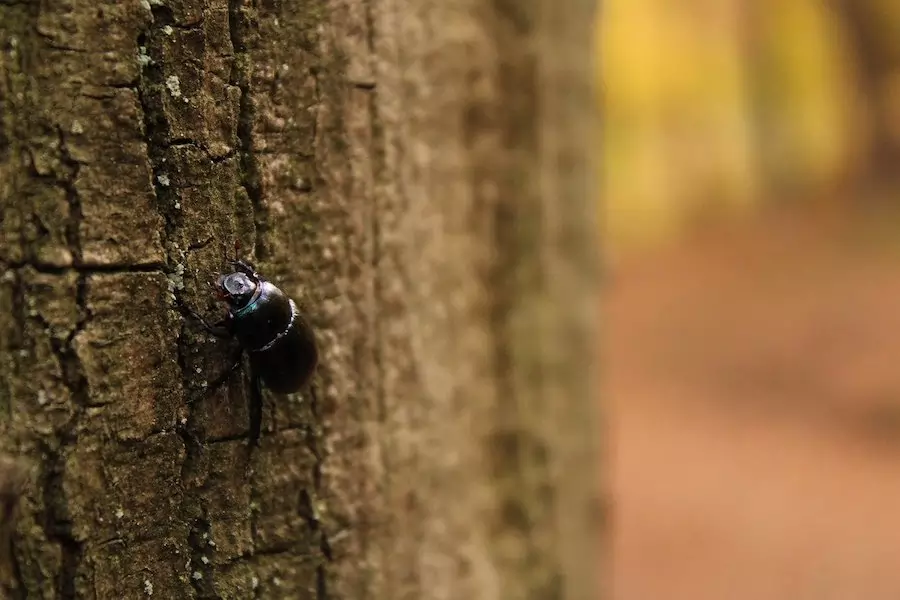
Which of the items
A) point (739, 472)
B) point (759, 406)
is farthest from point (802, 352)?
point (739, 472)

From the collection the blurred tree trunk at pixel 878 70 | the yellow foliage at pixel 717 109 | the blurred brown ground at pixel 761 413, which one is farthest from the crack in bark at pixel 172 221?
the blurred tree trunk at pixel 878 70

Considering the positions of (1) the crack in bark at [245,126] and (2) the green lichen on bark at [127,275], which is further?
(1) the crack in bark at [245,126]

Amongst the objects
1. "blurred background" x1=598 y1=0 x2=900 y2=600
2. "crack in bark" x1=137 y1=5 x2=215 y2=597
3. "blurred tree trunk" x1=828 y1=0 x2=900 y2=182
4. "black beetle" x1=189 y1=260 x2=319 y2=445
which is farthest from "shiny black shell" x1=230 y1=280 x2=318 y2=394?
"blurred tree trunk" x1=828 y1=0 x2=900 y2=182

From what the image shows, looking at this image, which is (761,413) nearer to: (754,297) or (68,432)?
(754,297)

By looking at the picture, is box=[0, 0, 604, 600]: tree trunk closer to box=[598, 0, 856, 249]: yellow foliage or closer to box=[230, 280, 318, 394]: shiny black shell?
box=[230, 280, 318, 394]: shiny black shell

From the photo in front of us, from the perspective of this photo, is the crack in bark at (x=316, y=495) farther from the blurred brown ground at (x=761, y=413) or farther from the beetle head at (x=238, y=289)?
the blurred brown ground at (x=761, y=413)

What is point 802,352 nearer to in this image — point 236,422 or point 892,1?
point 892,1
